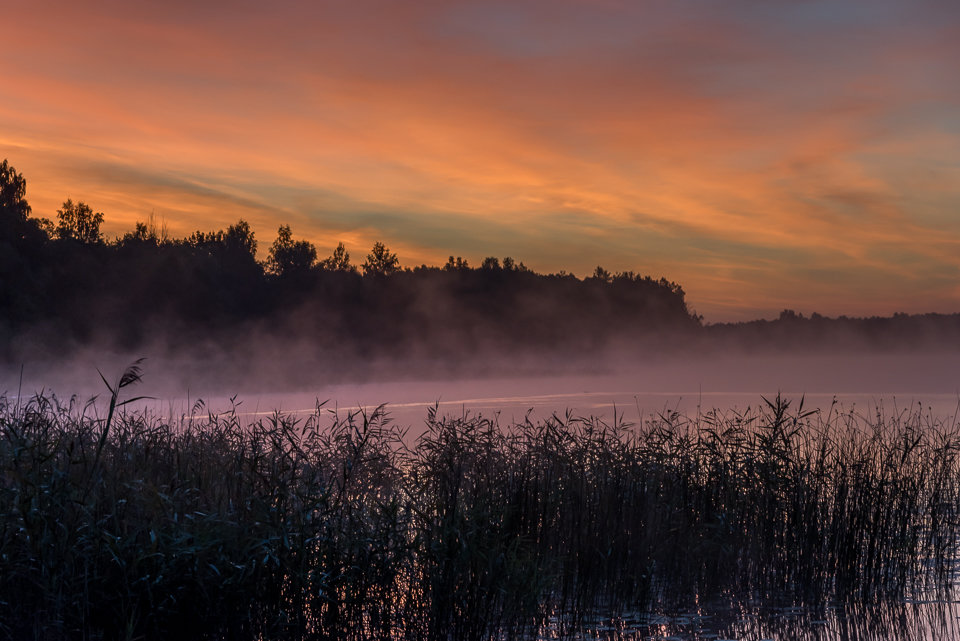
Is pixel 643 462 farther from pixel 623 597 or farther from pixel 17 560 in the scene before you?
pixel 17 560

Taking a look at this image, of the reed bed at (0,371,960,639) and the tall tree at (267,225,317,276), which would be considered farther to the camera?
the tall tree at (267,225,317,276)

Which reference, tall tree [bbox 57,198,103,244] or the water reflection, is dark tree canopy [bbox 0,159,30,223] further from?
the water reflection

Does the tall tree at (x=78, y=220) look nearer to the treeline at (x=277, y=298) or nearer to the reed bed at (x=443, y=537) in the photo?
the treeline at (x=277, y=298)

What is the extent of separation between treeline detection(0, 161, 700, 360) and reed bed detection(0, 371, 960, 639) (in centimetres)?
4070

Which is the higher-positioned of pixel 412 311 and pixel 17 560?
pixel 412 311

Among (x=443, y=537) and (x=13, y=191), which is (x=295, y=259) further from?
(x=443, y=537)

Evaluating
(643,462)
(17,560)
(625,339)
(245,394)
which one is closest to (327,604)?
(17,560)

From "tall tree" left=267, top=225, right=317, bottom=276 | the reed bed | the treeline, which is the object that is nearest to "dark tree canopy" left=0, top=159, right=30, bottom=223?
the treeline

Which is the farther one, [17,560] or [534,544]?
[534,544]

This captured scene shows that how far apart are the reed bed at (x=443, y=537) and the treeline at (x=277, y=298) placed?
4070 cm

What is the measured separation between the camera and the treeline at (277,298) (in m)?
49.4

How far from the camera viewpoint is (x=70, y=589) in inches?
264

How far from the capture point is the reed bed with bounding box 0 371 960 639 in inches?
270

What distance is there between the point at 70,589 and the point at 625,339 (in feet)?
319
